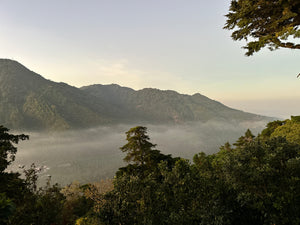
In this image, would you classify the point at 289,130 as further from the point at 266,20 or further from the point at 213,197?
the point at 213,197

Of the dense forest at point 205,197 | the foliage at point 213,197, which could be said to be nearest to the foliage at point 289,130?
the dense forest at point 205,197

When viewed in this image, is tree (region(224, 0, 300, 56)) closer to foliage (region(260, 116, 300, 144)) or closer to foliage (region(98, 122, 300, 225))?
foliage (region(98, 122, 300, 225))

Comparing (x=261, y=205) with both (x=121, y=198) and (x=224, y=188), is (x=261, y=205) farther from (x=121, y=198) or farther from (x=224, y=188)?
(x=121, y=198)

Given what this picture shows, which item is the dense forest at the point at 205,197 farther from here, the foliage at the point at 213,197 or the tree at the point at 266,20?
the tree at the point at 266,20

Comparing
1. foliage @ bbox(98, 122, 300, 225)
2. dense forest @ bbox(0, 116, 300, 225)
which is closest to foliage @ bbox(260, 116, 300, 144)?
dense forest @ bbox(0, 116, 300, 225)

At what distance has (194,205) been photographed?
8.50m

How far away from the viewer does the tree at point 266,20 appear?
9.13 meters

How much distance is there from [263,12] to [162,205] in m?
13.3

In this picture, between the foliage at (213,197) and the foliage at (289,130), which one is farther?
the foliage at (289,130)

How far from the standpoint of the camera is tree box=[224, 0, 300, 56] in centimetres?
913

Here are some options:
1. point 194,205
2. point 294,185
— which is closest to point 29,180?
point 194,205

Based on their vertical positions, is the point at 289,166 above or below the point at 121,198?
above

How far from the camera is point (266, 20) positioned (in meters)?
10.7

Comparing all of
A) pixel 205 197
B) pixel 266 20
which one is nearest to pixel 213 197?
pixel 205 197
